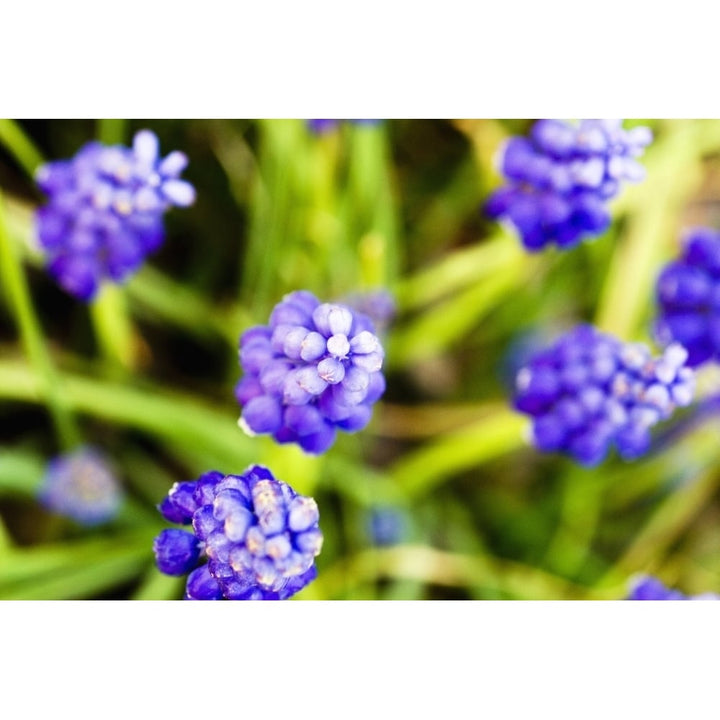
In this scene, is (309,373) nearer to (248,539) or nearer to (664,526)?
(248,539)

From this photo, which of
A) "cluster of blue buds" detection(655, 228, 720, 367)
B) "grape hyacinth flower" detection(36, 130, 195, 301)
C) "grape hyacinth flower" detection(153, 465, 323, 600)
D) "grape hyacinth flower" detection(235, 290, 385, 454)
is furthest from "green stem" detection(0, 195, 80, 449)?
"cluster of blue buds" detection(655, 228, 720, 367)

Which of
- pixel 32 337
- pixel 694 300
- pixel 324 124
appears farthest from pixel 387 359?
pixel 694 300

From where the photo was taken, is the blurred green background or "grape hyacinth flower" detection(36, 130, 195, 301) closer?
"grape hyacinth flower" detection(36, 130, 195, 301)

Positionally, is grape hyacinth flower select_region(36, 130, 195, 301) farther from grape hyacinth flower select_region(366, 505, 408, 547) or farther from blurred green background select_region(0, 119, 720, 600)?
grape hyacinth flower select_region(366, 505, 408, 547)

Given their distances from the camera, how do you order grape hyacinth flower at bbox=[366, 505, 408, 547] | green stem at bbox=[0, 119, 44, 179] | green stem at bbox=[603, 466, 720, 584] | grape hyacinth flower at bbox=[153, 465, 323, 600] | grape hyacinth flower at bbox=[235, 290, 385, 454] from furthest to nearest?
green stem at bbox=[603, 466, 720, 584]
grape hyacinth flower at bbox=[366, 505, 408, 547]
green stem at bbox=[0, 119, 44, 179]
grape hyacinth flower at bbox=[235, 290, 385, 454]
grape hyacinth flower at bbox=[153, 465, 323, 600]
